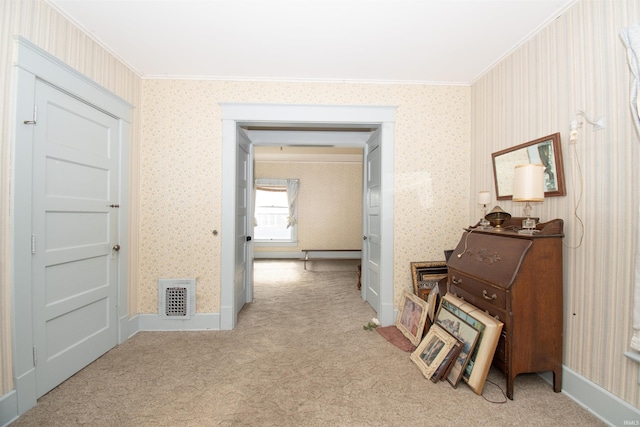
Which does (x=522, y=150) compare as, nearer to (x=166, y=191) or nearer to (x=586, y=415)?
(x=586, y=415)

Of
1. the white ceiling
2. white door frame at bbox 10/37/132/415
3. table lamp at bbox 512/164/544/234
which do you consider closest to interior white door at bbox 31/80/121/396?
white door frame at bbox 10/37/132/415

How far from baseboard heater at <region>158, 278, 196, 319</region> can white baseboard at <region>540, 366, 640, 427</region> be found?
3298 millimetres

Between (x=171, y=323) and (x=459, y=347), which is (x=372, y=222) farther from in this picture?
(x=171, y=323)

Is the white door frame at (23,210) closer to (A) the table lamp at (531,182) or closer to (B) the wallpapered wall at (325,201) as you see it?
(A) the table lamp at (531,182)

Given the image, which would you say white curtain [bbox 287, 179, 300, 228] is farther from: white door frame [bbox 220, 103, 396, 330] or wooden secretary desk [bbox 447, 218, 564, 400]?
wooden secretary desk [bbox 447, 218, 564, 400]

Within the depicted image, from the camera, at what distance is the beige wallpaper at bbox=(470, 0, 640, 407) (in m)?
1.67

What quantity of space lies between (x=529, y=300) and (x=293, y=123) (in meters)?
2.71

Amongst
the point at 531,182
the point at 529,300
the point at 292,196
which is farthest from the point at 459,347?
the point at 292,196

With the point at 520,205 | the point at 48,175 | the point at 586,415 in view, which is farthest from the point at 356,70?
the point at 586,415

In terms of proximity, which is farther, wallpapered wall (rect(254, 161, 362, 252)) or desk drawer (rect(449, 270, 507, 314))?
wallpapered wall (rect(254, 161, 362, 252))

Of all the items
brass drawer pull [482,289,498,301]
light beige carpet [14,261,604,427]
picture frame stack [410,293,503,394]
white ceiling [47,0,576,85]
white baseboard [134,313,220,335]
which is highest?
white ceiling [47,0,576,85]

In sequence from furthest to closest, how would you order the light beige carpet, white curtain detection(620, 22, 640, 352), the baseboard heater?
1. the baseboard heater
2. the light beige carpet
3. white curtain detection(620, 22, 640, 352)

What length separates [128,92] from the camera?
114 inches

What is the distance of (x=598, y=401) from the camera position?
1786 mm
